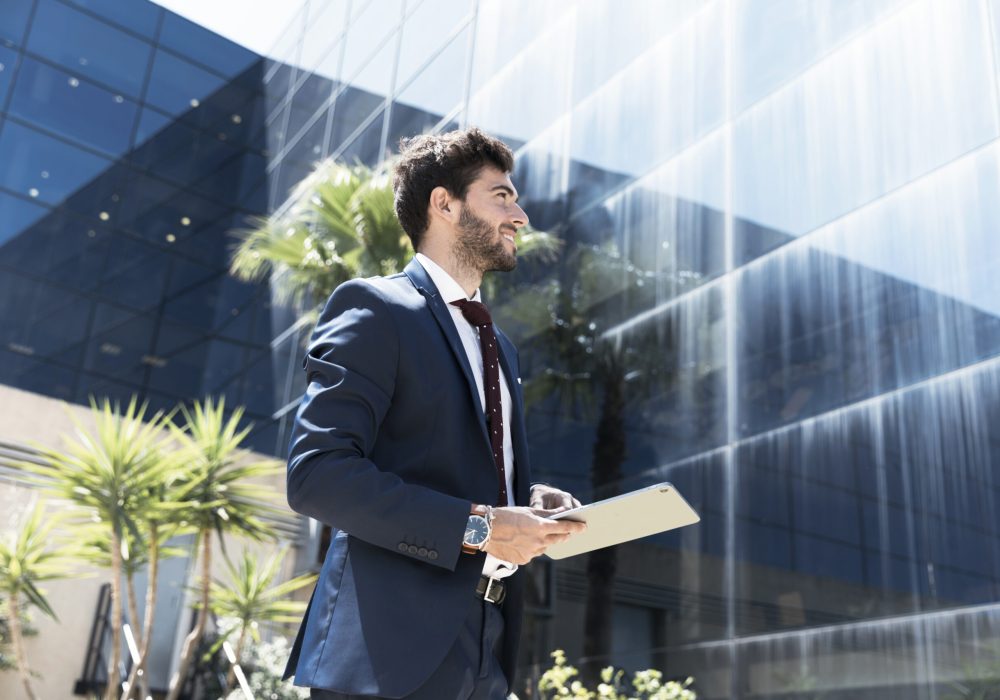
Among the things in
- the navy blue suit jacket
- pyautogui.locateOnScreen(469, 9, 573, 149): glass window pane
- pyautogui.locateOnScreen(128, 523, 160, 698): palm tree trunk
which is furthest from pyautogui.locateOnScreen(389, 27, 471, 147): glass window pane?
the navy blue suit jacket

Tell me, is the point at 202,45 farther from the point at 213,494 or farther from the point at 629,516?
the point at 629,516

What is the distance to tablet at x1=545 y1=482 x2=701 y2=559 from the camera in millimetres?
1417

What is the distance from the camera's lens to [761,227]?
590 centimetres

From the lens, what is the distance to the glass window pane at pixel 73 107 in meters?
13.1

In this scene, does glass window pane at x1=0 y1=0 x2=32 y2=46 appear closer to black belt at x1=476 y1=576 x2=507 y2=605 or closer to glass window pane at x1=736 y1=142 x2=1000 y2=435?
glass window pane at x1=736 y1=142 x2=1000 y2=435

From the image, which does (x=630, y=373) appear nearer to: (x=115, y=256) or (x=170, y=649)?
(x=170, y=649)

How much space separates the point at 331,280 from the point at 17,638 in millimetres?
3566

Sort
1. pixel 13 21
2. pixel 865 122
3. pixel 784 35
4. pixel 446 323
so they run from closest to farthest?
1. pixel 446 323
2. pixel 865 122
3. pixel 784 35
4. pixel 13 21

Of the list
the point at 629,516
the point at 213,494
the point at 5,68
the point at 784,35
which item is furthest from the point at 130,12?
the point at 629,516

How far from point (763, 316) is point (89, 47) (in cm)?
1154

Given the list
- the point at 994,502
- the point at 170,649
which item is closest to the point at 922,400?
the point at 994,502

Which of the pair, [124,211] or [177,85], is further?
[177,85]

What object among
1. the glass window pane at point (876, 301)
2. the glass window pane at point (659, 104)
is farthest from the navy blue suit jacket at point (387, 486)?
the glass window pane at point (659, 104)

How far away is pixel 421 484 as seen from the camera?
1.58 metres
